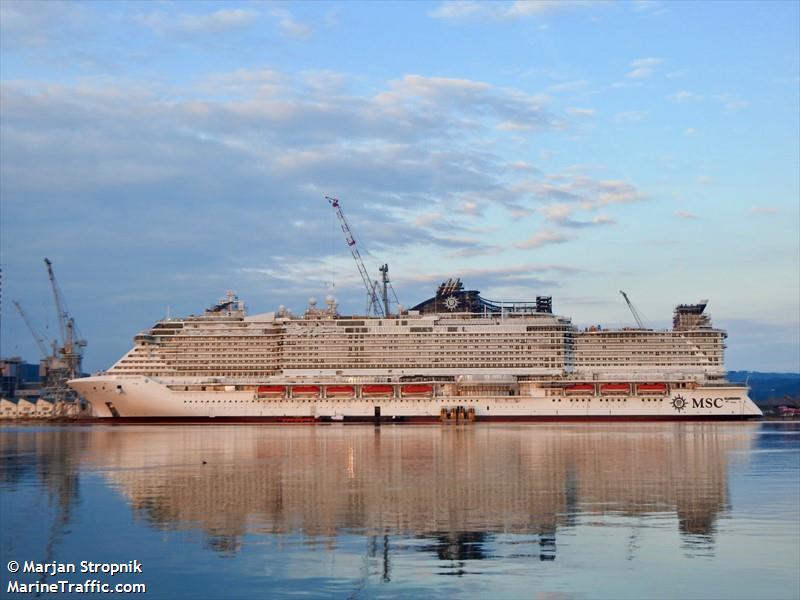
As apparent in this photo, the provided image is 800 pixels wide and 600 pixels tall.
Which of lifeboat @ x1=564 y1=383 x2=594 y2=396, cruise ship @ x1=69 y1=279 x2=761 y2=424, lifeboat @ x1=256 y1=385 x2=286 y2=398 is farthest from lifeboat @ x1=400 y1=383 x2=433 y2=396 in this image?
lifeboat @ x1=564 y1=383 x2=594 y2=396

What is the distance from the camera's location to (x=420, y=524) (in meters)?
26.0

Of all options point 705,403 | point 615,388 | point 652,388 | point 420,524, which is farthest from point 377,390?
point 420,524

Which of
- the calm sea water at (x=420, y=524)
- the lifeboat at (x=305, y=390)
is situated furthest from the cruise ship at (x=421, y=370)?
the calm sea water at (x=420, y=524)

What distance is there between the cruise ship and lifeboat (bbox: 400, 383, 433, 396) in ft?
0.49

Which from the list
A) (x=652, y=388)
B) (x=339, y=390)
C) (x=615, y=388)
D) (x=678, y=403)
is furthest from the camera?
(x=339, y=390)

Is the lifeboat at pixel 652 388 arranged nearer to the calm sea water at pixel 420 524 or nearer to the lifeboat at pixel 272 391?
the lifeboat at pixel 272 391

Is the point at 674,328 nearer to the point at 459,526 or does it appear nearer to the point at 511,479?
the point at 511,479

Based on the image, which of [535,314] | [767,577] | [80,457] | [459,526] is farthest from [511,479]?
[535,314]

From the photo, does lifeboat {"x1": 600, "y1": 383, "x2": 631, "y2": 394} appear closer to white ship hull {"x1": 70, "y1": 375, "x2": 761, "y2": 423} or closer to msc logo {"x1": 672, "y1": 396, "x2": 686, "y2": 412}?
white ship hull {"x1": 70, "y1": 375, "x2": 761, "y2": 423}

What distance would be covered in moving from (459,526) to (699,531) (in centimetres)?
603

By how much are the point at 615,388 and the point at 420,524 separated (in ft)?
261

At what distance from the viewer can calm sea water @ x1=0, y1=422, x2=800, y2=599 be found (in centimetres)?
1966

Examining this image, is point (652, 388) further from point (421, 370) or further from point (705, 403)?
point (421, 370)

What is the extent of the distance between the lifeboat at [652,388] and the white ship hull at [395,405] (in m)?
0.57
